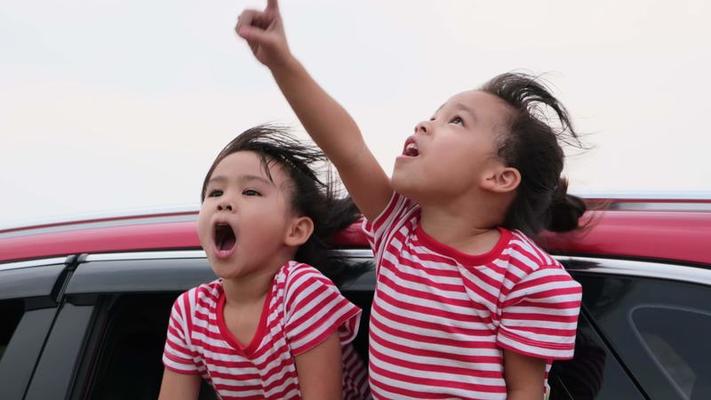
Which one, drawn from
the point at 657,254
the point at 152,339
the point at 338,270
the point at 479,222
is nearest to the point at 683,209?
the point at 657,254

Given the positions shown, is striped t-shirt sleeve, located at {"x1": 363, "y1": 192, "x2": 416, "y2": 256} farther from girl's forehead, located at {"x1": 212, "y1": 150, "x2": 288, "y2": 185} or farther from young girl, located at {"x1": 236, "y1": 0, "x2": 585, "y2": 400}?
girl's forehead, located at {"x1": 212, "y1": 150, "x2": 288, "y2": 185}

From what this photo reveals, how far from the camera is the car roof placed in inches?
71.0

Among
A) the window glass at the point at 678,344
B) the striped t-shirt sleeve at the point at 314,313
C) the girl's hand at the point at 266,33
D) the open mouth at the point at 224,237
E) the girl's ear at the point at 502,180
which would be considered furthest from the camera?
the open mouth at the point at 224,237

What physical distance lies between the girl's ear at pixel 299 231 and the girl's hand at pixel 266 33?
0.46m

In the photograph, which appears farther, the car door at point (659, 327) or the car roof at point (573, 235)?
the car roof at point (573, 235)

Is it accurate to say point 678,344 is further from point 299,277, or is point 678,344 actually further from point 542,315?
point 299,277

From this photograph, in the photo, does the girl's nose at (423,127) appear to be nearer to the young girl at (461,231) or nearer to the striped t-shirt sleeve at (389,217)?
the young girl at (461,231)

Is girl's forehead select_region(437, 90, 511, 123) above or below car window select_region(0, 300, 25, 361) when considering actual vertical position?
above

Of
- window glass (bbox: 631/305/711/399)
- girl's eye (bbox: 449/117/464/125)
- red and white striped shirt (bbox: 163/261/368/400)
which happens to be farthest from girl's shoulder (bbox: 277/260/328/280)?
window glass (bbox: 631/305/711/399)

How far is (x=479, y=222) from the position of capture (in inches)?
75.5

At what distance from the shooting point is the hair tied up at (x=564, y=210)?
2.02 m

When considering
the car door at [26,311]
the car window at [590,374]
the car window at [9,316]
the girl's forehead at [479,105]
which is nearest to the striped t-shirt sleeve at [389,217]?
the girl's forehead at [479,105]

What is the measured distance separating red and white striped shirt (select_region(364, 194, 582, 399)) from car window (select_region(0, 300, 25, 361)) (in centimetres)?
102

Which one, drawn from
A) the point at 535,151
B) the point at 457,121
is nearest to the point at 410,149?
the point at 457,121
